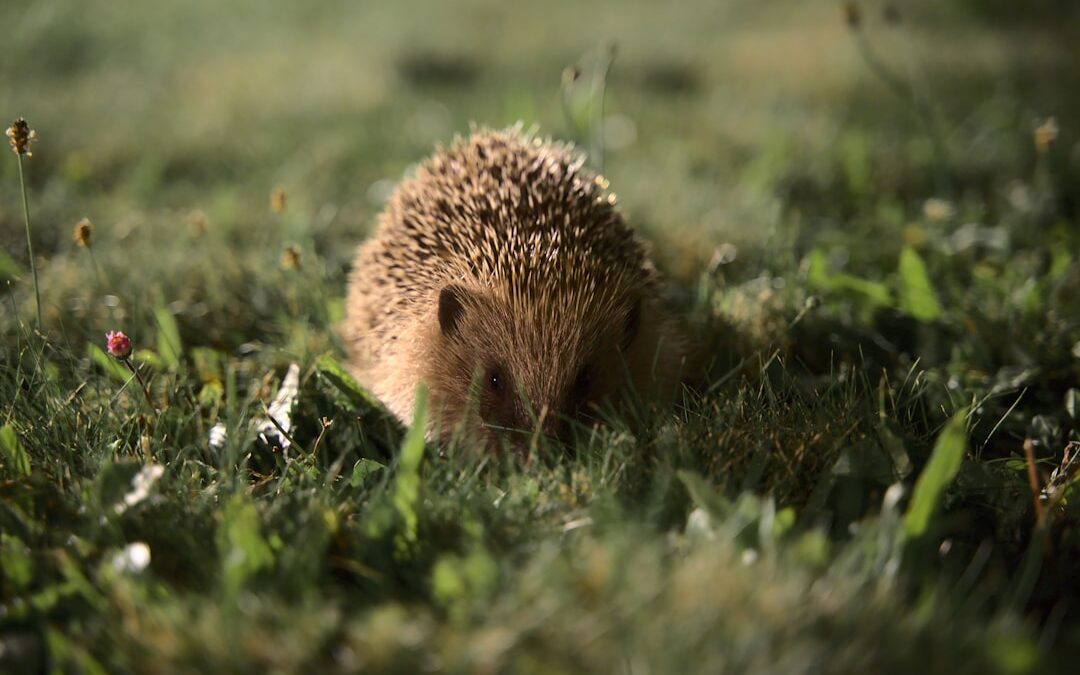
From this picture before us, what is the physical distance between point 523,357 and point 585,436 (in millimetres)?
328

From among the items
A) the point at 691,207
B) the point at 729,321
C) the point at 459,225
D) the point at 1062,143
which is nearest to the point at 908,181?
the point at 1062,143

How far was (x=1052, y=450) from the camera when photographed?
2549 mm

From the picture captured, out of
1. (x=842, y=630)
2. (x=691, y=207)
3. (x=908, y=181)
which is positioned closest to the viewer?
(x=842, y=630)

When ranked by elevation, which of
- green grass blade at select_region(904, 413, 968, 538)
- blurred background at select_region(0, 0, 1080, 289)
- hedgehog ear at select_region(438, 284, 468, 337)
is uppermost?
blurred background at select_region(0, 0, 1080, 289)

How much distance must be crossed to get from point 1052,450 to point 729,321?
3.42 feet

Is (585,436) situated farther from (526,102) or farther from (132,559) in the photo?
(526,102)

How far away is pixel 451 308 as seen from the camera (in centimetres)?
283

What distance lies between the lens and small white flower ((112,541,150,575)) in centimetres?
169

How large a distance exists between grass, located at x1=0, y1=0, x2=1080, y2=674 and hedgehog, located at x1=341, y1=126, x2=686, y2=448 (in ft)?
0.57

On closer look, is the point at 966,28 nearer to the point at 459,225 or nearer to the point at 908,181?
the point at 908,181

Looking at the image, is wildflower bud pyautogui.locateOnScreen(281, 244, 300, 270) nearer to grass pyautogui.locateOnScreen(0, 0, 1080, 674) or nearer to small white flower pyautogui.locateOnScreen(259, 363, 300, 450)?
grass pyautogui.locateOnScreen(0, 0, 1080, 674)

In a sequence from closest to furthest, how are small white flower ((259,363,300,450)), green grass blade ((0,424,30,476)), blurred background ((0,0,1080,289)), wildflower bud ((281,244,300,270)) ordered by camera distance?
green grass blade ((0,424,30,476)), small white flower ((259,363,300,450)), wildflower bud ((281,244,300,270)), blurred background ((0,0,1080,289))

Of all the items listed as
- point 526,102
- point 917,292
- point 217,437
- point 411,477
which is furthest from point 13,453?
point 526,102

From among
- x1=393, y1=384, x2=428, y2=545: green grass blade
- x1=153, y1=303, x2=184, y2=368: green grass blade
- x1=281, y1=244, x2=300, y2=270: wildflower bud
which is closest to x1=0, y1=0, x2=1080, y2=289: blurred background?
→ x1=281, y1=244, x2=300, y2=270: wildflower bud
